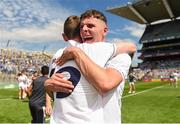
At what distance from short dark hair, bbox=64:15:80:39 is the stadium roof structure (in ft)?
284

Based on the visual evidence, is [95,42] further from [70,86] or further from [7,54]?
[7,54]

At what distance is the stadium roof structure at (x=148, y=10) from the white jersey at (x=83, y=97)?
8691 centimetres

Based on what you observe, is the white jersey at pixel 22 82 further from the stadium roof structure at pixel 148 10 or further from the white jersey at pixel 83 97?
the stadium roof structure at pixel 148 10

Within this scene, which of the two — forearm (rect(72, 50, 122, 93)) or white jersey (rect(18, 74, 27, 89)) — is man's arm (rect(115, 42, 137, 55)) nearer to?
forearm (rect(72, 50, 122, 93))

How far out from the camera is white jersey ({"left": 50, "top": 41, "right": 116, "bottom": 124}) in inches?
109

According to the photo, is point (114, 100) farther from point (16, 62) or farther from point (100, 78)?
point (16, 62)

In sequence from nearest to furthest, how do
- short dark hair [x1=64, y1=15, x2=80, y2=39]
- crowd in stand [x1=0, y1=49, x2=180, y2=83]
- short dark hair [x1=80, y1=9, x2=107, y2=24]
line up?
short dark hair [x1=80, y1=9, x2=107, y2=24] < short dark hair [x1=64, y1=15, x2=80, y2=39] < crowd in stand [x1=0, y1=49, x2=180, y2=83]

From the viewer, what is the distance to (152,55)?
99312 mm

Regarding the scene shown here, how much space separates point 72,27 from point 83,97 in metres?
0.64

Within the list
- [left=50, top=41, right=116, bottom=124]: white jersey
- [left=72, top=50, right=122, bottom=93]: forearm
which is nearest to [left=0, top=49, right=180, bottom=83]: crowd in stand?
[left=50, top=41, right=116, bottom=124]: white jersey

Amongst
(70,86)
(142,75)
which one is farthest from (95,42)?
(142,75)

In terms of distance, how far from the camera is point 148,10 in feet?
313

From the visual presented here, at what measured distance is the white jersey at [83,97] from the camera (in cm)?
277

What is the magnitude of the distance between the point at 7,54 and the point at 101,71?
5407 cm
